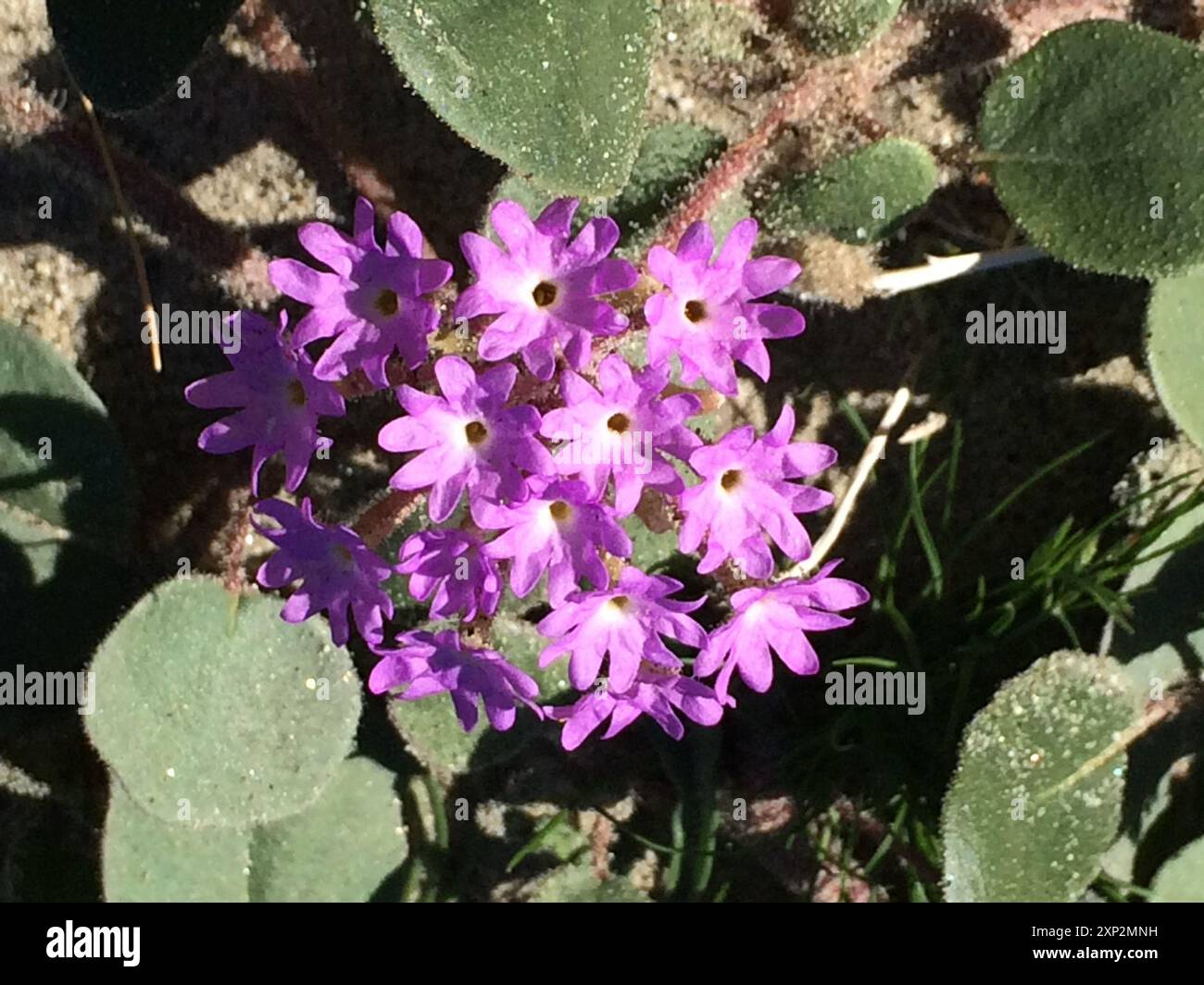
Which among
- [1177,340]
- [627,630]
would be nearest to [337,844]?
[627,630]

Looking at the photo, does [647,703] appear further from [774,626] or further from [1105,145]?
[1105,145]

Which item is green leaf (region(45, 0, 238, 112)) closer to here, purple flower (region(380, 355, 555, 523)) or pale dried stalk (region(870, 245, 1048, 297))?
purple flower (region(380, 355, 555, 523))

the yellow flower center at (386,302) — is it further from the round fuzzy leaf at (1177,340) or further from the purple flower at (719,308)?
the round fuzzy leaf at (1177,340)

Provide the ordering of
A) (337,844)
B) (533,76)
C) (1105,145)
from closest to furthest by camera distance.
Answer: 1. (533,76)
2. (1105,145)
3. (337,844)

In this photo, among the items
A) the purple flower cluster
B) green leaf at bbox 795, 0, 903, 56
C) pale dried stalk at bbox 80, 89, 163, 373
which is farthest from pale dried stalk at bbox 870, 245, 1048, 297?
pale dried stalk at bbox 80, 89, 163, 373

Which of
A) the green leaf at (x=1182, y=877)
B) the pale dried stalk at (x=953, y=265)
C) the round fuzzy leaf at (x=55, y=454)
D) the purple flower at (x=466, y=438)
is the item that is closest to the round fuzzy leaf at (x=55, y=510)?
the round fuzzy leaf at (x=55, y=454)
